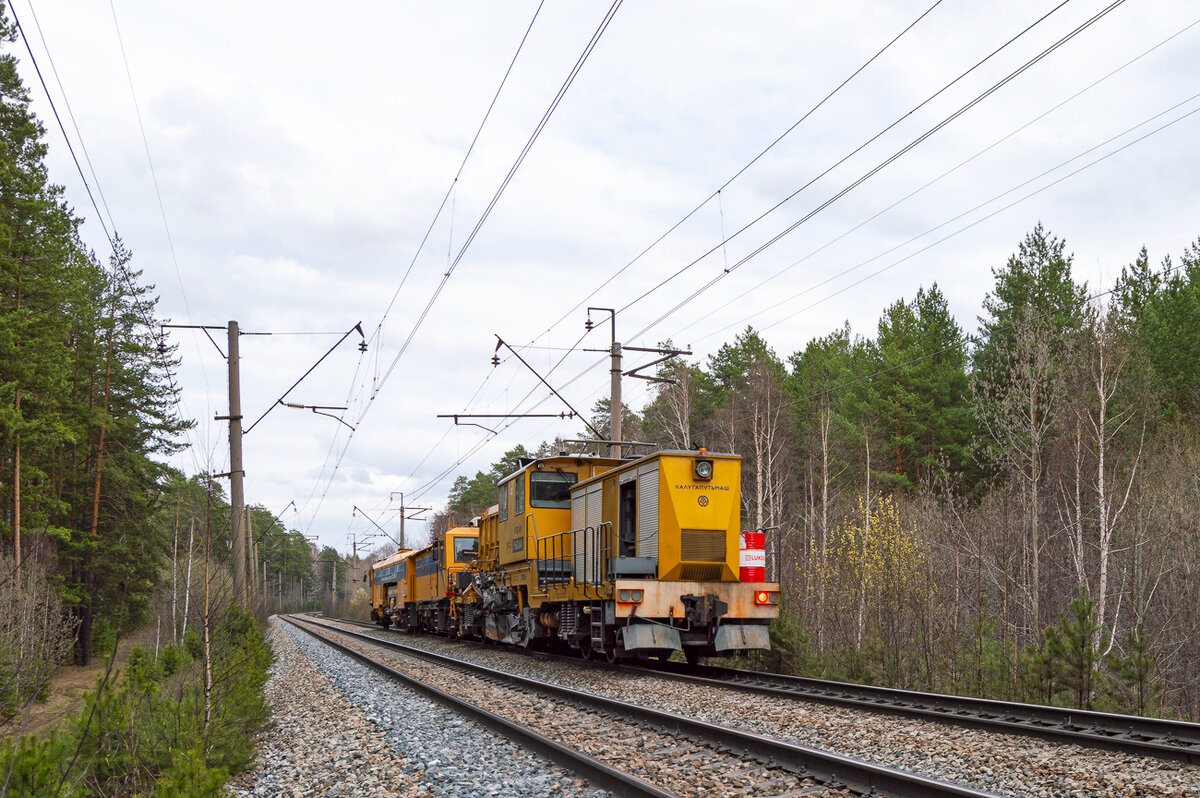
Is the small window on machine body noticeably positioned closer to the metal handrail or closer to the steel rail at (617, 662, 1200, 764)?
the metal handrail

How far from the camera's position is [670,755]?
795cm

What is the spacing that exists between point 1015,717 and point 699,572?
21.1ft

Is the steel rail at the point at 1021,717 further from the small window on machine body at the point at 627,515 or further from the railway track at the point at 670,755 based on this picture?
the small window on machine body at the point at 627,515

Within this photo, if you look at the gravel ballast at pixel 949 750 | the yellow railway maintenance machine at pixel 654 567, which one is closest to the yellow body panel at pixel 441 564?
the yellow railway maintenance machine at pixel 654 567

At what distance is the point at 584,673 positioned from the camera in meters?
15.5

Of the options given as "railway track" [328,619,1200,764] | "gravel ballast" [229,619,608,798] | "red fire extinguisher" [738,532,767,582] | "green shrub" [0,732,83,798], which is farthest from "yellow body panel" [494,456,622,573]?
"green shrub" [0,732,83,798]

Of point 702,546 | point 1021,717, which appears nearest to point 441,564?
point 702,546

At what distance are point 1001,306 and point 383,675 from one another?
30.5 meters

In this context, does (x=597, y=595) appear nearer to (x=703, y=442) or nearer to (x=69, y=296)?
(x=69, y=296)

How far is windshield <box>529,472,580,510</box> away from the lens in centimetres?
1944

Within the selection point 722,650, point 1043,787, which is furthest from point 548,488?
point 1043,787

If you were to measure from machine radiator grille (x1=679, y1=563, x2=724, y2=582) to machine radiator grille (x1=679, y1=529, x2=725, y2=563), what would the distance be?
10 centimetres

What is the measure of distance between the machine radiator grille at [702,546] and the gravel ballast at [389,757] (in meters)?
4.68

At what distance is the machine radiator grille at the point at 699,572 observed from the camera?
48.9 feet
